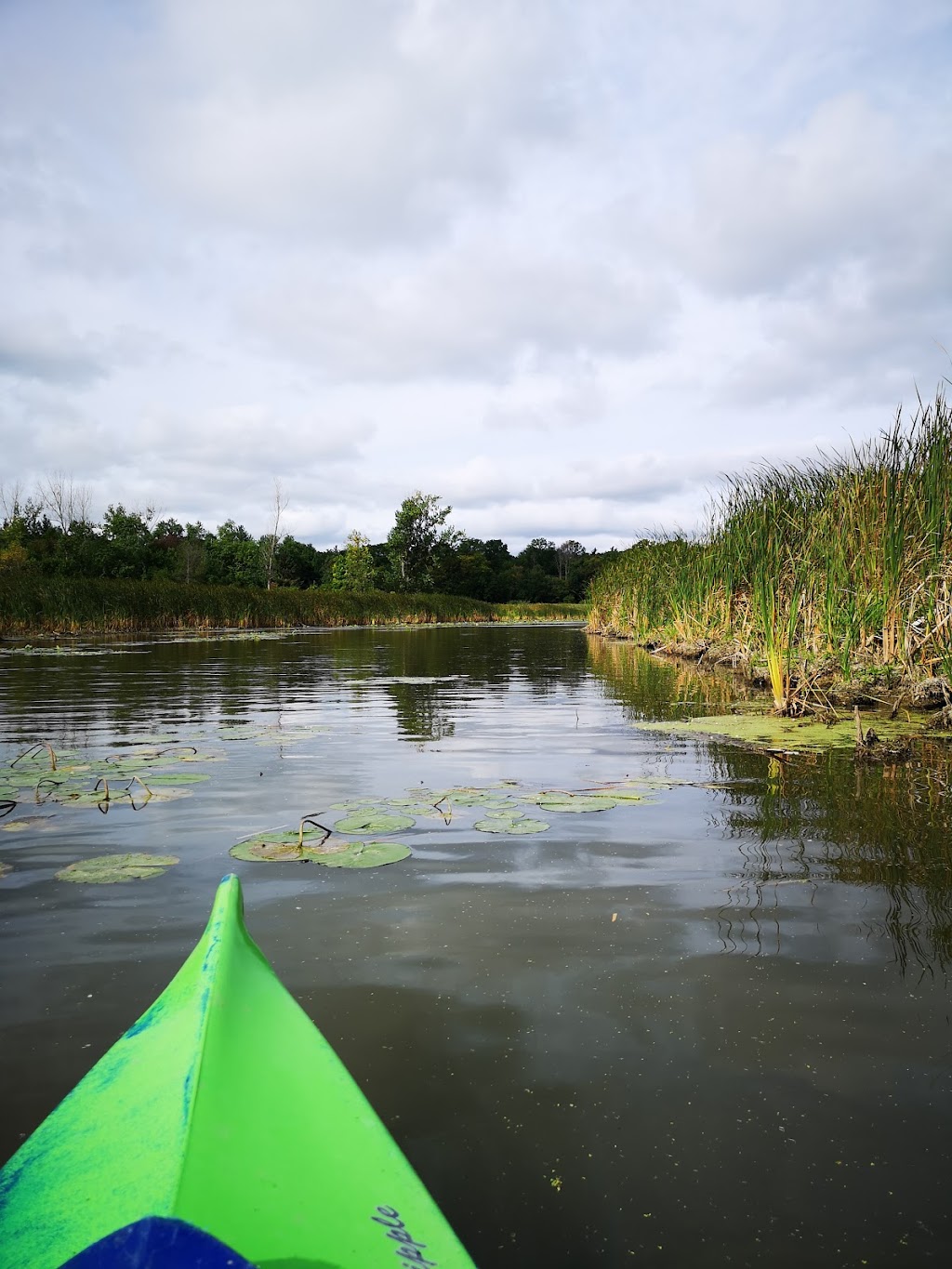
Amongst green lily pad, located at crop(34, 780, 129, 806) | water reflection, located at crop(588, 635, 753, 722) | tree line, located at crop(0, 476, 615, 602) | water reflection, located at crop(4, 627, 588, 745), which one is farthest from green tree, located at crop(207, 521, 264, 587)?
green lily pad, located at crop(34, 780, 129, 806)

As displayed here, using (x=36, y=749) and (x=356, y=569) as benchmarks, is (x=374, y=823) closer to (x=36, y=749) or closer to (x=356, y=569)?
(x=36, y=749)

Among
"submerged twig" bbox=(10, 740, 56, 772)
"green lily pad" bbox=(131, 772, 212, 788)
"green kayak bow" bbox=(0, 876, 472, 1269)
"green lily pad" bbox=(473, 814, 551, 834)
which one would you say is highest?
"green kayak bow" bbox=(0, 876, 472, 1269)

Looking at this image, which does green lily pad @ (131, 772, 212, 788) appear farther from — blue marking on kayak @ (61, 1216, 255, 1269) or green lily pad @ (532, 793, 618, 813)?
blue marking on kayak @ (61, 1216, 255, 1269)

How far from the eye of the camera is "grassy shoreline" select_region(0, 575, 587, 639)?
67.0ft

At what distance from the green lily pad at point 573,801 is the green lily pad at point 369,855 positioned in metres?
0.94

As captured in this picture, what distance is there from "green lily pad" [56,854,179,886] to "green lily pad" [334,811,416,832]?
77 cm

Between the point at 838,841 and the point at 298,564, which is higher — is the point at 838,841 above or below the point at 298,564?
below

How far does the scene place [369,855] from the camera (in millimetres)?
3283

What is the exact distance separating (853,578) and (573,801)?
428cm

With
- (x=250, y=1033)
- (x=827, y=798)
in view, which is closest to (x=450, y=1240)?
(x=250, y=1033)

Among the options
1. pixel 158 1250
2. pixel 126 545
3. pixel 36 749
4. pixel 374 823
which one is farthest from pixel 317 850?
pixel 126 545

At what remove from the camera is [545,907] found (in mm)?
2775

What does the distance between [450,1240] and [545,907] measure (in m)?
1.69

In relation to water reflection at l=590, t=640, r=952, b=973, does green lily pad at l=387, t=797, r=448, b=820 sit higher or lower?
higher
